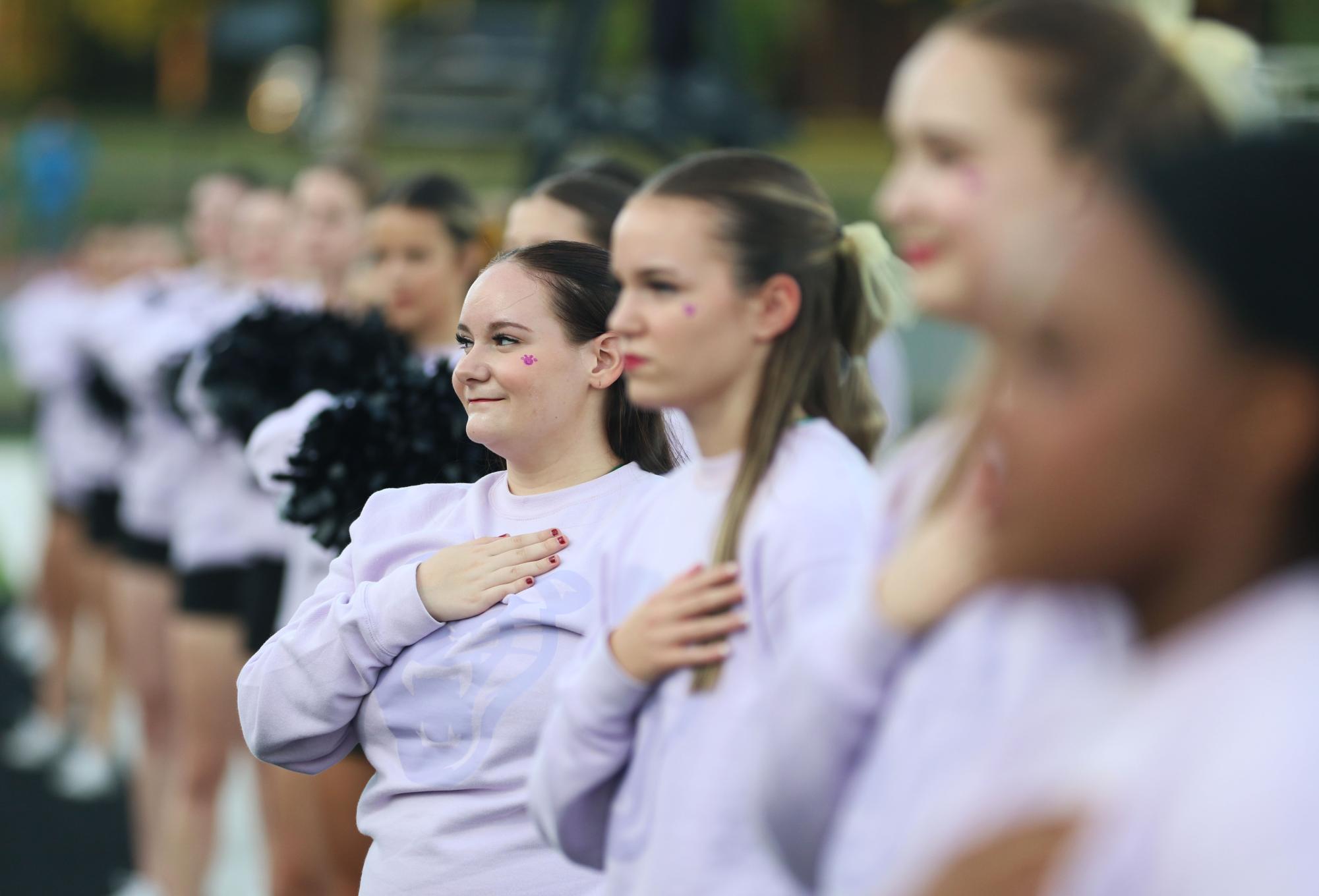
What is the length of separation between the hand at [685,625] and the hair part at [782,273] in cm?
2

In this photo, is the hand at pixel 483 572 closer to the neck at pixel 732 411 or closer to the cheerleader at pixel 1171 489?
the neck at pixel 732 411

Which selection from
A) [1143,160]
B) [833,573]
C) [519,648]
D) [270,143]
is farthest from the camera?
[270,143]

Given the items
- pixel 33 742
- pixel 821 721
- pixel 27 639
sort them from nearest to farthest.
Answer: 1. pixel 821 721
2. pixel 33 742
3. pixel 27 639

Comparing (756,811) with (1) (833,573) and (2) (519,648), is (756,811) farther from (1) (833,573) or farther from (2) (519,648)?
(2) (519,648)

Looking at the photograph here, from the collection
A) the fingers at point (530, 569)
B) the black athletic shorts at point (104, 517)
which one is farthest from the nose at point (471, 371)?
the black athletic shorts at point (104, 517)

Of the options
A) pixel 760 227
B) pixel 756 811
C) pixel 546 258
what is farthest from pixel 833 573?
pixel 546 258

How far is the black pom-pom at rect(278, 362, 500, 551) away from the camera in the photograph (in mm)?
2266

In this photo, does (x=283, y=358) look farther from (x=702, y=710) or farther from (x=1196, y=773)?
(x=1196, y=773)

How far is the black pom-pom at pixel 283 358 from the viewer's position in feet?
9.71

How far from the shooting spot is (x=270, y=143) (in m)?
24.1

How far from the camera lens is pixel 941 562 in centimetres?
106

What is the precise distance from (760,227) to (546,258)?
0.58 meters

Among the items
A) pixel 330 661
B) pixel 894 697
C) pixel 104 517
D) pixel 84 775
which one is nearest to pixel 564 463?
pixel 330 661

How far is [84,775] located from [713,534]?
540 centimetres
